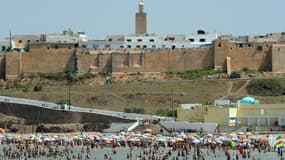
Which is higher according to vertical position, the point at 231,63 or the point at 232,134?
the point at 231,63

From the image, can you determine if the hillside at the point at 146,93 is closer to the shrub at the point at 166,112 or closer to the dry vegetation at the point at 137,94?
the dry vegetation at the point at 137,94

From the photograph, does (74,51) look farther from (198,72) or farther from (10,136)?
(10,136)

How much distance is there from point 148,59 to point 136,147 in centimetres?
2634

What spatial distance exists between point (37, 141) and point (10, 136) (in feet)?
14.7

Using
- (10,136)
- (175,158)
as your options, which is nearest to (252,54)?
(10,136)

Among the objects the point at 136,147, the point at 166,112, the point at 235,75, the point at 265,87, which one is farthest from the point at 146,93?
the point at 136,147

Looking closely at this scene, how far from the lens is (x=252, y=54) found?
93.8 metres

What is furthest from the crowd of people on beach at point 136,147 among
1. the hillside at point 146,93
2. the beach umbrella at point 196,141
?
the hillside at point 146,93

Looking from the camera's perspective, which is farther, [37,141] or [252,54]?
[252,54]

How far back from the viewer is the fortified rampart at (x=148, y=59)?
93875mm

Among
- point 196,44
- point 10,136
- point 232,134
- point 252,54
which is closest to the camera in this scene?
point 232,134

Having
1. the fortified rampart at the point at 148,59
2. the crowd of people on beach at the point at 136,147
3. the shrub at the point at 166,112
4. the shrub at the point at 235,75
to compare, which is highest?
the fortified rampart at the point at 148,59

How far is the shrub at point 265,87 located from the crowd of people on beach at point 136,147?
19.5 meters

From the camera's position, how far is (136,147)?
2726 inches
